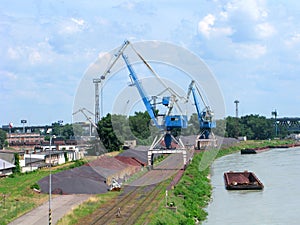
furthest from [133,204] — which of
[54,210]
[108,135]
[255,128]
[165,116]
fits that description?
[255,128]

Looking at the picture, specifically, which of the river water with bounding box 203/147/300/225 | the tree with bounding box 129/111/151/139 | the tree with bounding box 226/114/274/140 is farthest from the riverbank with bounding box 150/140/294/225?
the tree with bounding box 226/114/274/140

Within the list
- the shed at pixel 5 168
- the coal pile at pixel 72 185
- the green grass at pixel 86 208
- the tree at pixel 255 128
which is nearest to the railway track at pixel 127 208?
the green grass at pixel 86 208

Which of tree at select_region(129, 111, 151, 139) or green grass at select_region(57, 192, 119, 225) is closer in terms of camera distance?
green grass at select_region(57, 192, 119, 225)

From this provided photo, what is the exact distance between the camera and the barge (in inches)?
1282

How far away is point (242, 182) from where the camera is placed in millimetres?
36750

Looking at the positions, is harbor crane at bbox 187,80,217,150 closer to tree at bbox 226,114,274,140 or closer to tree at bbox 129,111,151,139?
tree at bbox 129,111,151,139

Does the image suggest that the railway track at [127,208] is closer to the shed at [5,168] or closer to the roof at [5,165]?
the shed at [5,168]

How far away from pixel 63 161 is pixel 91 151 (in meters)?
7.21

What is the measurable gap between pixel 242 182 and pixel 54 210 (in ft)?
58.8

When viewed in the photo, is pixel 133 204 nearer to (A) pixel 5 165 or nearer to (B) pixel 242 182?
(B) pixel 242 182

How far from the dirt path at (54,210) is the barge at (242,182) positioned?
10545 mm

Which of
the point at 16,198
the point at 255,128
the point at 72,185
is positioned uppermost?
the point at 255,128

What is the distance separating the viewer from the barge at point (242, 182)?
32.6 metres

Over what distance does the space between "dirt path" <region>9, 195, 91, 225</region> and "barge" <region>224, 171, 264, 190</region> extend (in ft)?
34.6
